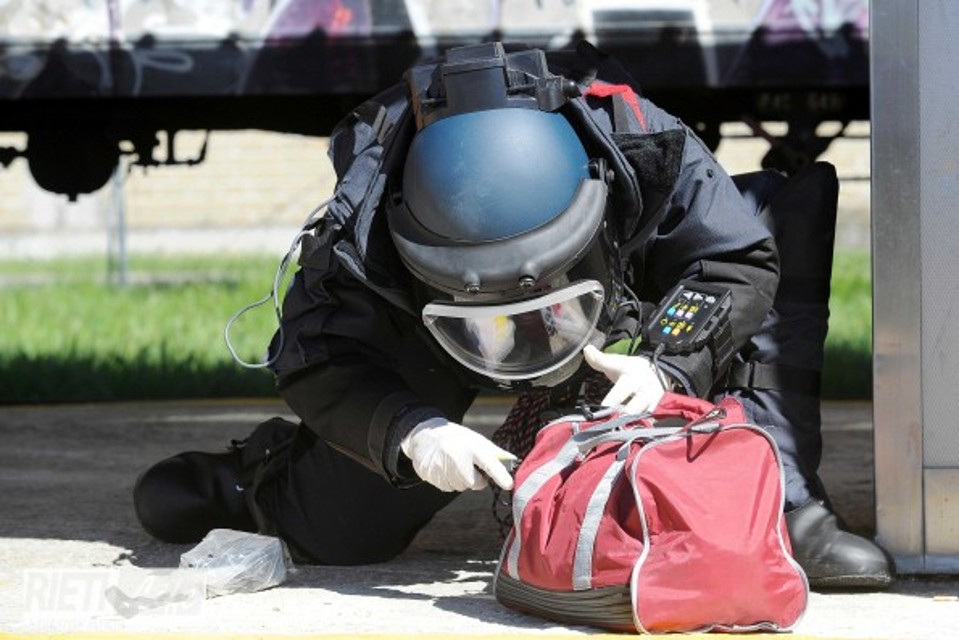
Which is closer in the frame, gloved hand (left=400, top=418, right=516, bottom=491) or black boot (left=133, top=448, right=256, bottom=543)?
gloved hand (left=400, top=418, right=516, bottom=491)

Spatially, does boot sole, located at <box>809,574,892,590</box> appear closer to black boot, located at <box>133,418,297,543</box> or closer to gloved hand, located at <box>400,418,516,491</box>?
gloved hand, located at <box>400,418,516,491</box>

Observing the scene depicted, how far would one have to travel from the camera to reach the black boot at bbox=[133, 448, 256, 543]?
423 centimetres

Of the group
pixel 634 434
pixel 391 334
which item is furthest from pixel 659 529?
pixel 391 334

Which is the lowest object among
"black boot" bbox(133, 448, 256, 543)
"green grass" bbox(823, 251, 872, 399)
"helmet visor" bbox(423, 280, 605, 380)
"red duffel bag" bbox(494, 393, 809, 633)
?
"green grass" bbox(823, 251, 872, 399)

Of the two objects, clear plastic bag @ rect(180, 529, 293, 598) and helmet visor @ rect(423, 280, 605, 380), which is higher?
helmet visor @ rect(423, 280, 605, 380)

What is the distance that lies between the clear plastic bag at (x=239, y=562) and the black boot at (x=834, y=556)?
3.45ft

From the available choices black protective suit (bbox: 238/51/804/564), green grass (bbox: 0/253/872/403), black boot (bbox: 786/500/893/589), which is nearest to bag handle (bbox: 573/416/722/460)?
black protective suit (bbox: 238/51/804/564)

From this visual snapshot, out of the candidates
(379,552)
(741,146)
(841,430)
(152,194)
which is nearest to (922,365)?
(379,552)

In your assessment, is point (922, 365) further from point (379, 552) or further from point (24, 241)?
point (24, 241)

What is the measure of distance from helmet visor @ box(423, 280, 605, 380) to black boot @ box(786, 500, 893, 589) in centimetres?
64

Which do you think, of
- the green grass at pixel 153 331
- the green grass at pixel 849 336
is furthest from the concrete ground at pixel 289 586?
the green grass at pixel 153 331

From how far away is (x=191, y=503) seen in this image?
4230 mm

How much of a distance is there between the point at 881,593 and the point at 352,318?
1.20 meters

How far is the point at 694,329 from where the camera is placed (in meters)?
3.50
